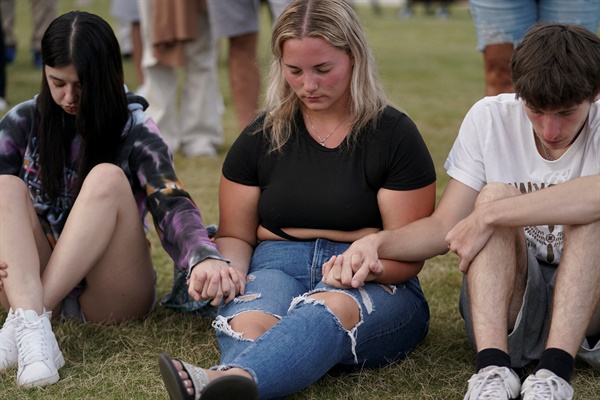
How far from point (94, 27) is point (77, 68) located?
150mm

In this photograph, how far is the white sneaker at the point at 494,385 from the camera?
254 cm

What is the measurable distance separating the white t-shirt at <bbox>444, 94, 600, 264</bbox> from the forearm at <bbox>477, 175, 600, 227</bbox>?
174 mm

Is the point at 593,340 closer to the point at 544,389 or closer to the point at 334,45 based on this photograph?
the point at 544,389

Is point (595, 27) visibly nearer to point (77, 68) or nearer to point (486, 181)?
point (486, 181)

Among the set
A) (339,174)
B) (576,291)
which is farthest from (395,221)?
(576,291)

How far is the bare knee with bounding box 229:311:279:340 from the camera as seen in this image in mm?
2770

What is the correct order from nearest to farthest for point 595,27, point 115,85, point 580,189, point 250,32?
point 580,189 < point 115,85 < point 595,27 < point 250,32

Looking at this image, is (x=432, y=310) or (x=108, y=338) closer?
(x=108, y=338)

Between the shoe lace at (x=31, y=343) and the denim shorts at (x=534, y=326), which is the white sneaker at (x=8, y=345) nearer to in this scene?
the shoe lace at (x=31, y=343)

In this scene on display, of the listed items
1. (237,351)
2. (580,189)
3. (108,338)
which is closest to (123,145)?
(108,338)

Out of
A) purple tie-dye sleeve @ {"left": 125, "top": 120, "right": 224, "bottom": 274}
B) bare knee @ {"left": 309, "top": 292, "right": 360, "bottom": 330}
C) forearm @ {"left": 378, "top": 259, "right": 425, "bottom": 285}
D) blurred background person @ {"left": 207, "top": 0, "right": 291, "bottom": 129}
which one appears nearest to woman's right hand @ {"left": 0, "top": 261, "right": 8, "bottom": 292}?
purple tie-dye sleeve @ {"left": 125, "top": 120, "right": 224, "bottom": 274}

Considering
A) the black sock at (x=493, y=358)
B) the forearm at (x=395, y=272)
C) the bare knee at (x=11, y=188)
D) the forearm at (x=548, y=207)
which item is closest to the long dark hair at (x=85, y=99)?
the bare knee at (x=11, y=188)

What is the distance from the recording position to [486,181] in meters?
3.02

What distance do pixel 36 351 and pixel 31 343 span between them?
3cm
